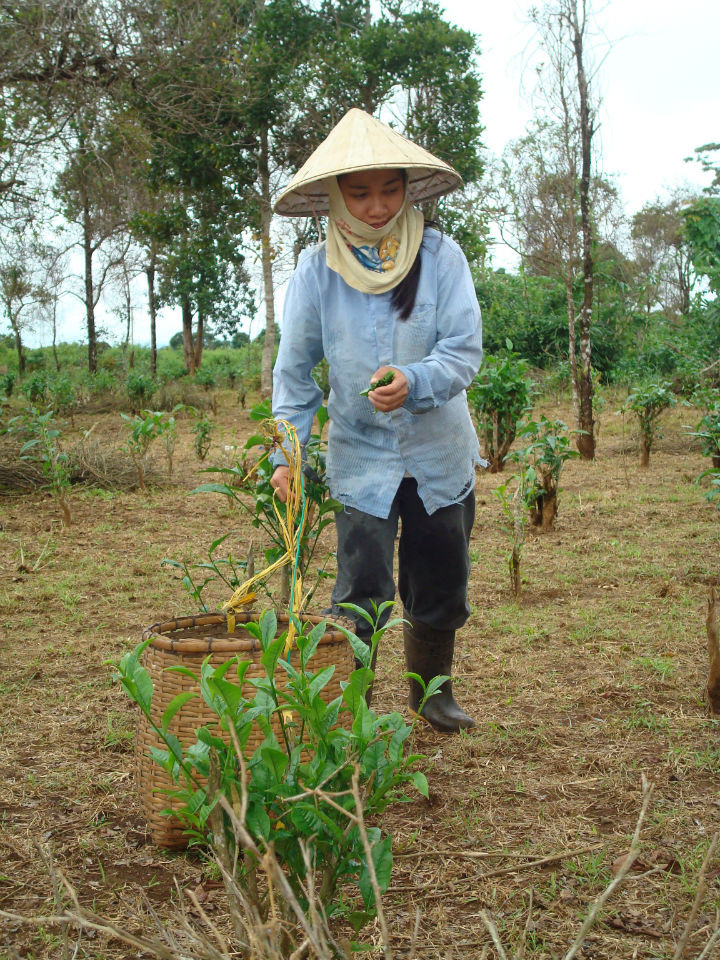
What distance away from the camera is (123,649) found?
3521 mm

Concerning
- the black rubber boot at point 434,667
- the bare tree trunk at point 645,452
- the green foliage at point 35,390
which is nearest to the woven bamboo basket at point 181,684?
the black rubber boot at point 434,667

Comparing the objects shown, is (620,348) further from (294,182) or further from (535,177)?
(294,182)

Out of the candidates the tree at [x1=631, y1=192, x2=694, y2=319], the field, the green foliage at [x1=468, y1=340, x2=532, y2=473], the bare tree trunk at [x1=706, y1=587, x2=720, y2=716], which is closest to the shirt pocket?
the field

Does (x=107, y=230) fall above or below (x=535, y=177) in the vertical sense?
above

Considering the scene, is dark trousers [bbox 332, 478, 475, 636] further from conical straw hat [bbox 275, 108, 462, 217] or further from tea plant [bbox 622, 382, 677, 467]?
tea plant [bbox 622, 382, 677, 467]

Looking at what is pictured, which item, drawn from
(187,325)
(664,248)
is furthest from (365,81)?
(664,248)

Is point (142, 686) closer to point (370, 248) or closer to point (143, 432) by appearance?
point (370, 248)

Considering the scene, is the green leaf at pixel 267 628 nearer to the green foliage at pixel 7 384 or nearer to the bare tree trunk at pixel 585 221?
the bare tree trunk at pixel 585 221

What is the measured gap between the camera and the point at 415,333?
2422 millimetres

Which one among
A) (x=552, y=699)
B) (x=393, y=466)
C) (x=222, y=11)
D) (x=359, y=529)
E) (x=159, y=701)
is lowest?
(x=552, y=699)

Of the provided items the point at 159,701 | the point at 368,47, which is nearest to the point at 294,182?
the point at 159,701

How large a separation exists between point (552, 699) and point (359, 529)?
107 cm

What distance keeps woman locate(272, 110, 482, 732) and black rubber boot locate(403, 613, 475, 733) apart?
0.17 m

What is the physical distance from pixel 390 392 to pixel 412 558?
610mm
